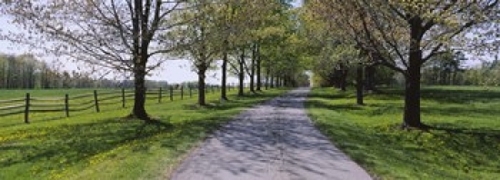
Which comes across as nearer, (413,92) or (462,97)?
(413,92)

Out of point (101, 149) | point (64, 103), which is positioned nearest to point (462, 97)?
point (64, 103)

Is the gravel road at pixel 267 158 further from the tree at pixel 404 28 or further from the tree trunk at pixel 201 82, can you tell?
the tree trunk at pixel 201 82

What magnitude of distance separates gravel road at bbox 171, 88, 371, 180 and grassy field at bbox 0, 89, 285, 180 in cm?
46

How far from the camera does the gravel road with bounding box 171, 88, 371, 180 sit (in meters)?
9.12

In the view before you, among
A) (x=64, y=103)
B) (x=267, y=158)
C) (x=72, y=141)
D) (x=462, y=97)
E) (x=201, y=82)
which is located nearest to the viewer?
(x=267, y=158)

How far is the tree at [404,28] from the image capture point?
16.0m

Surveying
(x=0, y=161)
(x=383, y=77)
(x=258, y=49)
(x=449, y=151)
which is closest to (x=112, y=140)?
(x=0, y=161)

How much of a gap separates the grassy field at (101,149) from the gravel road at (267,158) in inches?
18.1

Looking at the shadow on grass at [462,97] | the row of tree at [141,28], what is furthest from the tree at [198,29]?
the shadow on grass at [462,97]

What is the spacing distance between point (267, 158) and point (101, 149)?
4.31m

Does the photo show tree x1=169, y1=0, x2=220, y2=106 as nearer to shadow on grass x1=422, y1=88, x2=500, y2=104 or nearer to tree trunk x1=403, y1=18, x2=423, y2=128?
tree trunk x1=403, y1=18, x2=423, y2=128

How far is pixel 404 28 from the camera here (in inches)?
737

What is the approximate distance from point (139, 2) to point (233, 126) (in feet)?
19.7

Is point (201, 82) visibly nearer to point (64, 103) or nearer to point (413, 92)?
point (64, 103)
